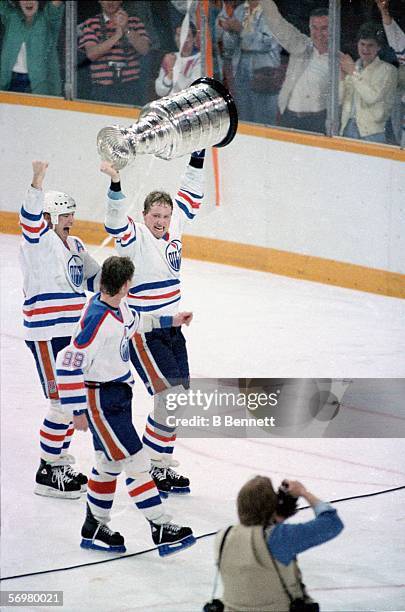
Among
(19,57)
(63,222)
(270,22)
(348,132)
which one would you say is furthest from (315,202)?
(63,222)

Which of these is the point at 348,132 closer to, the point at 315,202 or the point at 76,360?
the point at 315,202

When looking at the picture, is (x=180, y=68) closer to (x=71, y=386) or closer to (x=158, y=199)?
(x=158, y=199)

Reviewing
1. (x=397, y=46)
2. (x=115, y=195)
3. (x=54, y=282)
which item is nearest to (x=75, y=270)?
(x=54, y=282)

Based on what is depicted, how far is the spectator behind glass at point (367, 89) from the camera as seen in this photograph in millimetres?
7590

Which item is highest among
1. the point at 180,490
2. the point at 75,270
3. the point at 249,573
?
the point at 75,270

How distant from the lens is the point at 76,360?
14.4ft

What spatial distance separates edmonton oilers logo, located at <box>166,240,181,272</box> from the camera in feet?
16.5

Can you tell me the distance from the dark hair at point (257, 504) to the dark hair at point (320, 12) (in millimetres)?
4817

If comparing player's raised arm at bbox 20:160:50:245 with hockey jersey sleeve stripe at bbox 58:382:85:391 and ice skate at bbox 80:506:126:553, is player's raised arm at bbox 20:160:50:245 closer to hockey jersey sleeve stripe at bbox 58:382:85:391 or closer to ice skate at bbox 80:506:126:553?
hockey jersey sleeve stripe at bbox 58:382:85:391

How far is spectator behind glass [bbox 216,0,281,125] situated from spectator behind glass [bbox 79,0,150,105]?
2.06 feet

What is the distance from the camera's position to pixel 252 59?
27.3ft

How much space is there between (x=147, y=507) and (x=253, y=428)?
1022mm

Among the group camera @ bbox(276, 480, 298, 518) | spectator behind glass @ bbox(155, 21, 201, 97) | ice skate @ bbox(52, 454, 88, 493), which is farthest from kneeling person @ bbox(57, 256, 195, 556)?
spectator behind glass @ bbox(155, 21, 201, 97)

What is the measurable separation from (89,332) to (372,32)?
12.1 ft
